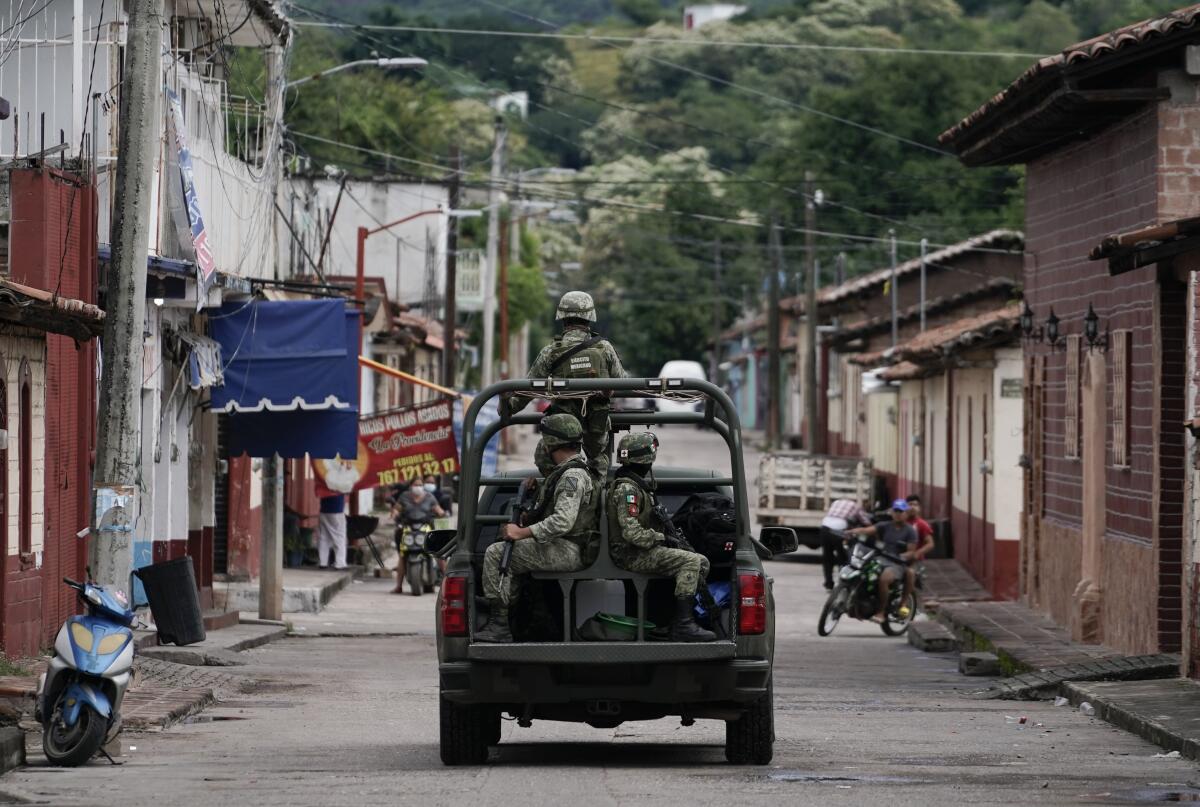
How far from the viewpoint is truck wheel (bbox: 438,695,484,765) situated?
12266mm

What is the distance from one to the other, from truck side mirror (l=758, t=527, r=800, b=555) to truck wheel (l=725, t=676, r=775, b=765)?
33.8 inches

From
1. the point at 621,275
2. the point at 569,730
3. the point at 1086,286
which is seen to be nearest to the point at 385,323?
the point at 1086,286

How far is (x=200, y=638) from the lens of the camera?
20.5 meters

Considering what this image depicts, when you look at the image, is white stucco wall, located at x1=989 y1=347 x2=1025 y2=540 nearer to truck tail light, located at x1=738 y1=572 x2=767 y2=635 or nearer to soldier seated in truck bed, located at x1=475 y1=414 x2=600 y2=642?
truck tail light, located at x1=738 y1=572 x2=767 y2=635

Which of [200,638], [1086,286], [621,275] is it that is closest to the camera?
[200,638]

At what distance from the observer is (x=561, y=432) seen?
11.9m

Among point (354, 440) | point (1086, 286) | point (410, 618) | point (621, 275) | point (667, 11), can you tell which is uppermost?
point (667, 11)

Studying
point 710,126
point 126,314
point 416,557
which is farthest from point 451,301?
point 710,126

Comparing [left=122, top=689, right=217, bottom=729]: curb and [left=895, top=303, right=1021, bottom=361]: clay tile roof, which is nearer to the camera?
[left=122, top=689, right=217, bottom=729]: curb

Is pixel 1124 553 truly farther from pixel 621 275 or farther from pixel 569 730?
pixel 621 275

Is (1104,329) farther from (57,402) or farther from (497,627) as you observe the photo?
(497,627)

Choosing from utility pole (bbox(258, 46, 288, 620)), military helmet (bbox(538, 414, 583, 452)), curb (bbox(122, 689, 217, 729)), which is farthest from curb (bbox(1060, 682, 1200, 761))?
Answer: utility pole (bbox(258, 46, 288, 620))

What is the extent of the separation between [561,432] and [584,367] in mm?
956

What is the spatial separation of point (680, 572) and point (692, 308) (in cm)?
8875
